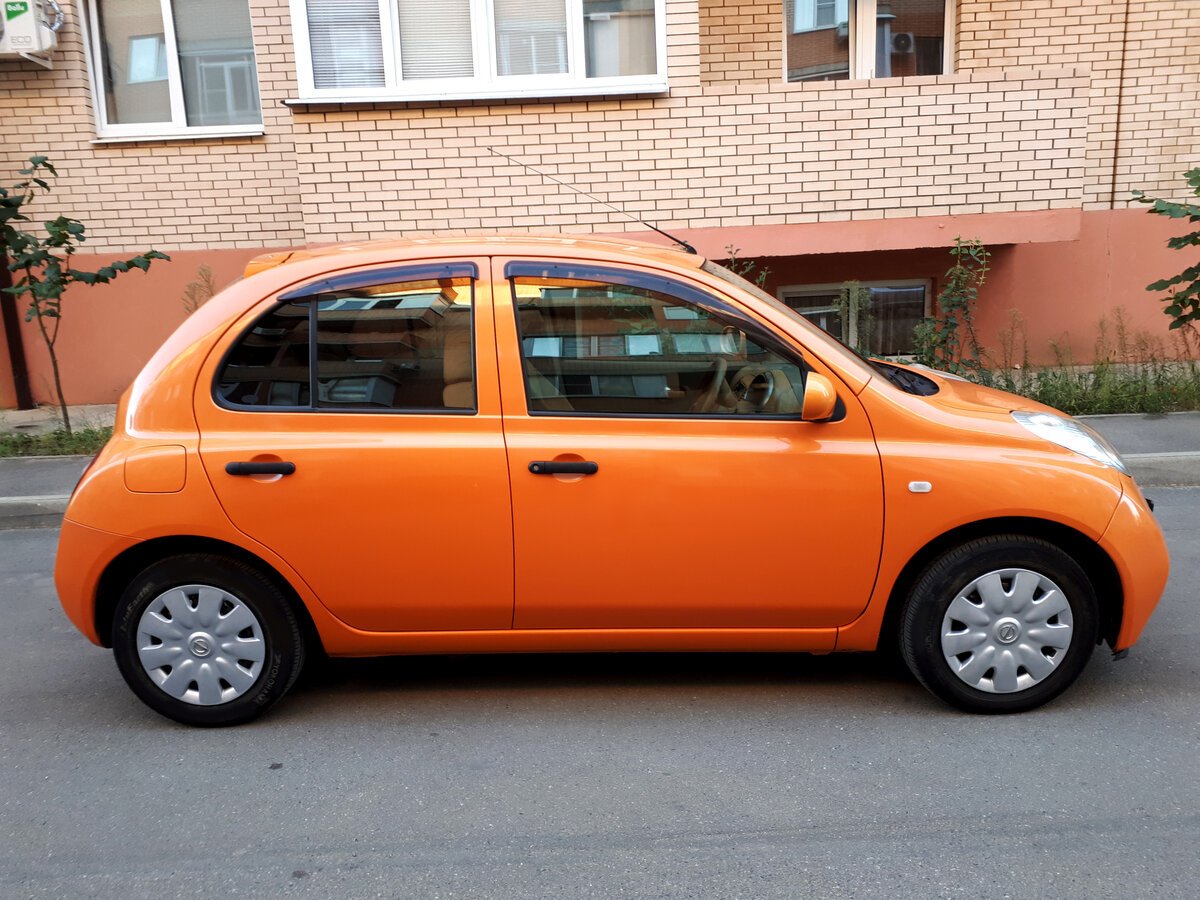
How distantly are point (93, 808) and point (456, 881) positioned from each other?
1289 mm

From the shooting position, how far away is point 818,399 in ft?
11.5

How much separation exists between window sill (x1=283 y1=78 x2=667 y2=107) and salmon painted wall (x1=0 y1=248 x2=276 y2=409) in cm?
186

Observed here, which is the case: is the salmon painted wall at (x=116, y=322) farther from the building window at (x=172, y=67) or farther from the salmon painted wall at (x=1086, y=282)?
the salmon painted wall at (x=1086, y=282)

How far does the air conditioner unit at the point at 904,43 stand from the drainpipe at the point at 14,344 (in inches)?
333

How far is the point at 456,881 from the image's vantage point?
113 inches

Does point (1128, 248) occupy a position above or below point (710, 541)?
above

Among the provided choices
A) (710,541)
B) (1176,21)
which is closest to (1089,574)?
(710,541)

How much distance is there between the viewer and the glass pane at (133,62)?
9656mm

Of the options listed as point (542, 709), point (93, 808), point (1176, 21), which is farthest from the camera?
point (1176, 21)

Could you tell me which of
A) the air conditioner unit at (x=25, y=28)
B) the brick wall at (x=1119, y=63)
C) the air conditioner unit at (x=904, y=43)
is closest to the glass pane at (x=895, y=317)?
the brick wall at (x=1119, y=63)

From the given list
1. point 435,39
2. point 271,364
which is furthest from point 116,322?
point 271,364

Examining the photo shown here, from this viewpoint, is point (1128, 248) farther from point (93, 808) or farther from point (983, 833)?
point (93, 808)

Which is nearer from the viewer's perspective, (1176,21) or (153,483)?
(153,483)

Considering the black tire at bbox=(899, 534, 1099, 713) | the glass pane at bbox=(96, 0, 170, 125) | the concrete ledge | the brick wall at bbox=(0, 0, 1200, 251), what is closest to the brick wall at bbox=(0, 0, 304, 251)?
the brick wall at bbox=(0, 0, 1200, 251)
